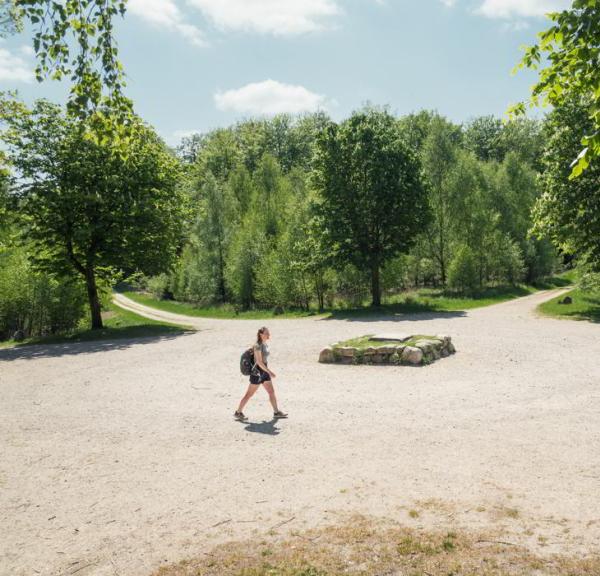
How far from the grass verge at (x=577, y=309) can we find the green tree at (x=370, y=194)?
992 centimetres

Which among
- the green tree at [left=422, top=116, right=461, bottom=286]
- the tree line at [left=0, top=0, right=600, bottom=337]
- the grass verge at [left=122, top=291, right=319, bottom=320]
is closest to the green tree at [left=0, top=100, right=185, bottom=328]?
the tree line at [left=0, top=0, right=600, bottom=337]

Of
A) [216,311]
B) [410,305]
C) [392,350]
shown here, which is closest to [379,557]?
[392,350]

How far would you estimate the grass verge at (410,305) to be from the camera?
35562mm

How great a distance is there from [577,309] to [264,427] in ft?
83.2

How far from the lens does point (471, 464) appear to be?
28.1ft

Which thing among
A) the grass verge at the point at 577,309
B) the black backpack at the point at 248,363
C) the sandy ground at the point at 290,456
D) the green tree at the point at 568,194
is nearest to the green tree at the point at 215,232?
the grass verge at the point at 577,309

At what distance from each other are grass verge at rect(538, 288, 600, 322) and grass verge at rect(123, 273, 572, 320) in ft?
17.6

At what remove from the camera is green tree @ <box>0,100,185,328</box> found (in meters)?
27.9

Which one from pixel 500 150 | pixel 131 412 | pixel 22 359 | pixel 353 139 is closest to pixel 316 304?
pixel 353 139

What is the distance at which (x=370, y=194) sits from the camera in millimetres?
35812

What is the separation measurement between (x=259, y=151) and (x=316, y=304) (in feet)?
196

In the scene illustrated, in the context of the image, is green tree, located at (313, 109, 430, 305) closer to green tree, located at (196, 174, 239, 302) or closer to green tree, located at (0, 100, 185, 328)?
green tree, located at (0, 100, 185, 328)

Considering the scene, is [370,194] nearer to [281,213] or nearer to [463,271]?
[463,271]

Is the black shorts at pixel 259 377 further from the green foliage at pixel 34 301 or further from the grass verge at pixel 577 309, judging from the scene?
the green foliage at pixel 34 301
